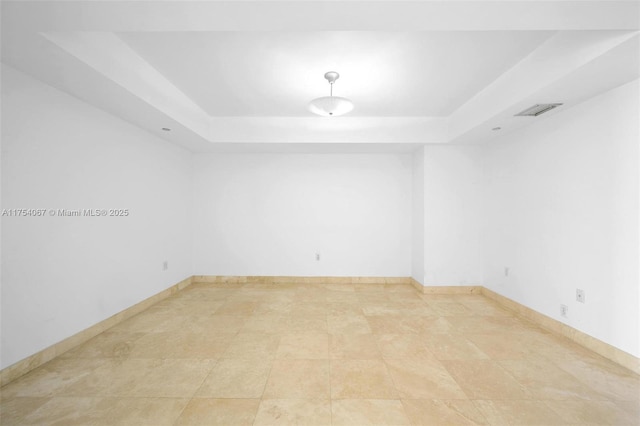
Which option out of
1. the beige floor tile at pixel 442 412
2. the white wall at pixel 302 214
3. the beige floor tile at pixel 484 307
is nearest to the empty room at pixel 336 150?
the beige floor tile at pixel 442 412

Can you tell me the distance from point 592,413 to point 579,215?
2.06m

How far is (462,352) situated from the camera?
268 cm

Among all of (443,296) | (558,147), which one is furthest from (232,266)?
(558,147)

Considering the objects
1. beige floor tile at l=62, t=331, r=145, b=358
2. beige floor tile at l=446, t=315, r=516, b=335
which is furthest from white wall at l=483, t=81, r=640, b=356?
beige floor tile at l=62, t=331, r=145, b=358

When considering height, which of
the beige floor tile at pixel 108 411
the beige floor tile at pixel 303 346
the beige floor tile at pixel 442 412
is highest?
the beige floor tile at pixel 108 411

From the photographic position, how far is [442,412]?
186 cm

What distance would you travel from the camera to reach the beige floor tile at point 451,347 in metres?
2.62

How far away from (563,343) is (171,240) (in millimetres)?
5850

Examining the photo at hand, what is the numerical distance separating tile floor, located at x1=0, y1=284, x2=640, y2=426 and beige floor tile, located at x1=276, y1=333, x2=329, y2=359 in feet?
0.04

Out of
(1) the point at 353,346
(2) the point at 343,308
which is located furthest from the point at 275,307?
(1) the point at 353,346

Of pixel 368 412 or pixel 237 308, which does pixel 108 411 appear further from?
pixel 237 308

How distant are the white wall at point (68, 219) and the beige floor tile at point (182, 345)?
30.5 inches

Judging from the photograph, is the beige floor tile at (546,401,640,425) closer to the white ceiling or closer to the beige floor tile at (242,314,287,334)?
the beige floor tile at (242,314,287,334)

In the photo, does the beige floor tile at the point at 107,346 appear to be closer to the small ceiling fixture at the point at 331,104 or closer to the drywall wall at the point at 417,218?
the small ceiling fixture at the point at 331,104
